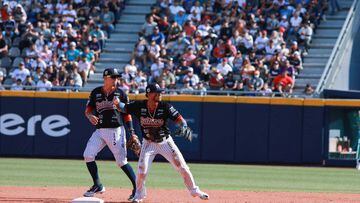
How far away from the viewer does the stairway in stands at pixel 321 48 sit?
2600cm

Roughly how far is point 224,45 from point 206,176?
305 inches

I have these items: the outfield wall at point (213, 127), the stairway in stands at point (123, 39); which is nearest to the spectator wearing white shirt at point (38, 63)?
the stairway in stands at point (123, 39)

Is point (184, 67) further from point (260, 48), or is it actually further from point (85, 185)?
point (85, 185)

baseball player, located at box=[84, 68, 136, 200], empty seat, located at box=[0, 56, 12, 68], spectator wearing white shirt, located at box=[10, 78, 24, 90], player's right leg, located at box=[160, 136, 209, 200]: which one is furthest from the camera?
empty seat, located at box=[0, 56, 12, 68]

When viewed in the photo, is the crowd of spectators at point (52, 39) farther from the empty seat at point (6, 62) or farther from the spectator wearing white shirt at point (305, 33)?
the spectator wearing white shirt at point (305, 33)

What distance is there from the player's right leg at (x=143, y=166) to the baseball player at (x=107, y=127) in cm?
→ 53

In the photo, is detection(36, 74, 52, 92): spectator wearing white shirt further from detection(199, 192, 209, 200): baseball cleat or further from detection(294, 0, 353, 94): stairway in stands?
detection(199, 192, 209, 200): baseball cleat

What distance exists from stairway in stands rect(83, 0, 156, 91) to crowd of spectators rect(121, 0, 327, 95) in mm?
900

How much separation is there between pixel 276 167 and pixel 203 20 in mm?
6678

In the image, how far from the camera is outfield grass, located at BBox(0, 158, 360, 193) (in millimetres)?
17172

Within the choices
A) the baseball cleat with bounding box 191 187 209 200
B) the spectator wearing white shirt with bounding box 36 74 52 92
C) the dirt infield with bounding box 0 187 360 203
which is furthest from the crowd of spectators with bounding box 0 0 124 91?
the baseball cleat with bounding box 191 187 209 200

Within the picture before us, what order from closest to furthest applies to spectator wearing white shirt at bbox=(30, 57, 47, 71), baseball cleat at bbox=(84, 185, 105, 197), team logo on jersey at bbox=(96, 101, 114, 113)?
baseball cleat at bbox=(84, 185, 105, 197)
team logo on jersey at bbox=(96, 101, 114, 113)
spectator wearing white shirt at bbox=(30, 57, 47, 71)

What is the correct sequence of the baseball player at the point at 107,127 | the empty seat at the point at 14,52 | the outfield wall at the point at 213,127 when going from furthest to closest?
the empty seat at the point at 14,52 < the outfield wall at the point at 213,127 < the baseball player at the point at 107,127

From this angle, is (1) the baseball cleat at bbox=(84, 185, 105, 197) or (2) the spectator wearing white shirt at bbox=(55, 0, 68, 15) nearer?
(1) the baseball cleat at bbox=(84, 185, 105, 197)
